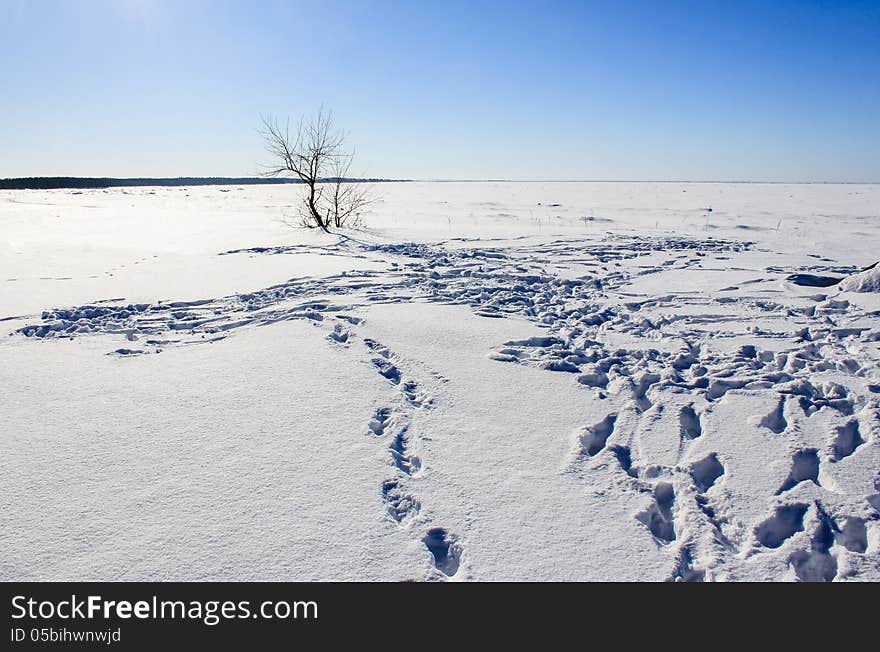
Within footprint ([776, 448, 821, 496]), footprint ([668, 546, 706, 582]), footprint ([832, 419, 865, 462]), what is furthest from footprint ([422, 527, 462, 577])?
footprint ([832, 419, 865, 462])

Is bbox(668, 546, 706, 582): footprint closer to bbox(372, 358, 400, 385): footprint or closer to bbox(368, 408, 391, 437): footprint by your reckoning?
bbox(368, 408, 391, 437): footprint

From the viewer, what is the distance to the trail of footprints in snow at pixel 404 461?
92.8 inches

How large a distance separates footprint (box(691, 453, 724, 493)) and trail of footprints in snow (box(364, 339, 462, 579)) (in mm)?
1516

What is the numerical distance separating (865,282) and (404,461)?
7.43 m

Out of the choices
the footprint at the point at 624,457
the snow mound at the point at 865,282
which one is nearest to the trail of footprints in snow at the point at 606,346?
the footprint at the point at 624,457

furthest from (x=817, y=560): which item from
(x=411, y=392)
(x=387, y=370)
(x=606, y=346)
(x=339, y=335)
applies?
(x=339, y=335)

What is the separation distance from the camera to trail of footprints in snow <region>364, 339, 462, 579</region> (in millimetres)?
2357

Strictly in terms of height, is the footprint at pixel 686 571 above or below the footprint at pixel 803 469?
below

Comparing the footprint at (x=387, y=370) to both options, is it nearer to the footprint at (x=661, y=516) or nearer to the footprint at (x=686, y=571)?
the footprint at (x=661, y=516)

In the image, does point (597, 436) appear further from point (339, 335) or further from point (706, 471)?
point (339, 335)

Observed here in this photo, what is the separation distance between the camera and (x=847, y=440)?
10.9ft

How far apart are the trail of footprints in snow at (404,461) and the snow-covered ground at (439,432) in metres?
0.02
